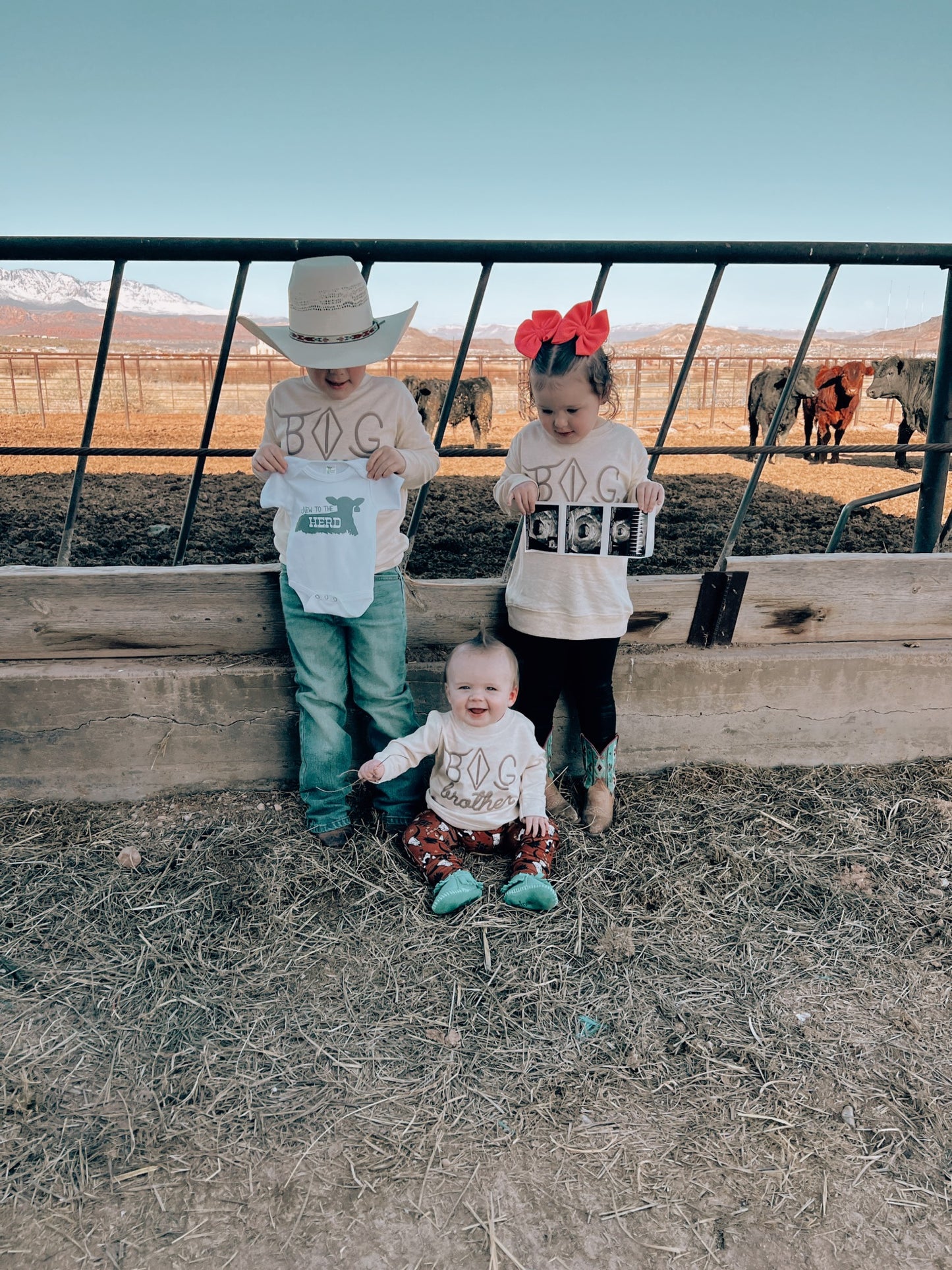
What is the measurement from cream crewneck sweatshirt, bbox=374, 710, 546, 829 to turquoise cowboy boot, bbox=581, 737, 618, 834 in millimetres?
246

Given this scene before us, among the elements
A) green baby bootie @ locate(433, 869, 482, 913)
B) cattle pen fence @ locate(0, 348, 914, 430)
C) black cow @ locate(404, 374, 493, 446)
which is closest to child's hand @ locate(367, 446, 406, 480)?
green baby bootie @ locate(433, 869, 482, 913)

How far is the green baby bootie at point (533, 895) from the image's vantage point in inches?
87.7

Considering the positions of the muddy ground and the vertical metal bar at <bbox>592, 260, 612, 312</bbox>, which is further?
the muddy ground

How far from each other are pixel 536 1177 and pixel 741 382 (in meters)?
14.7

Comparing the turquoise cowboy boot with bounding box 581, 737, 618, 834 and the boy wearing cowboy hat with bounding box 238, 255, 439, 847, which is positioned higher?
the boy wearing cowboy hat with bounding box 238, 255, 439, 847

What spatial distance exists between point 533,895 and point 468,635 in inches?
35.5

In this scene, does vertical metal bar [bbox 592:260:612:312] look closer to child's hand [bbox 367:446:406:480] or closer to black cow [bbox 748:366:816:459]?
child's hand [bbox 367:446:406:480]

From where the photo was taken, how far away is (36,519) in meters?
4.79

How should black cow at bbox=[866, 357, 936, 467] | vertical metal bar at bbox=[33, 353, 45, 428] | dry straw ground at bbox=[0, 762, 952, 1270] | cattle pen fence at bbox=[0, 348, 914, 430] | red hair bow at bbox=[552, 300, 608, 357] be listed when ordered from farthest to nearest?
1. vertical metal bar at bbox=[33, 353, 45, 428]
2. black cow at bbox=[866, 357, 936, 467]
3. cattle pen fence at bbox=[0, 348, 914, 430]
4. red hair bow at bbox=[552, 300, 608, 357]
5. dry straw ground at bbox=[0, 762, 952, 1270]

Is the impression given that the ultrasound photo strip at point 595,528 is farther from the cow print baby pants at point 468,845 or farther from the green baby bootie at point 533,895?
the green baby bootie at point 533,895

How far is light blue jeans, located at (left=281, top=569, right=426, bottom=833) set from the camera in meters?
2.45

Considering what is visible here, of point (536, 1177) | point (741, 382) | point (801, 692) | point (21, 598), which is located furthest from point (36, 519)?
point (741, 382)

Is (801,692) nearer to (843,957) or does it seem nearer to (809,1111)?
(843,957)

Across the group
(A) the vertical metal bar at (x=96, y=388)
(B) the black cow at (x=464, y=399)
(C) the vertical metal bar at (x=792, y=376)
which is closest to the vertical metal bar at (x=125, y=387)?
(B) the black cow at (x=464, y=399)
